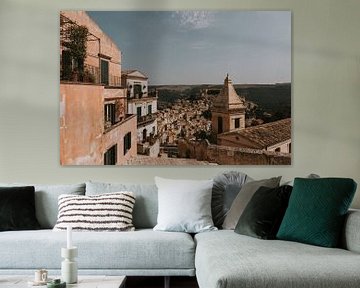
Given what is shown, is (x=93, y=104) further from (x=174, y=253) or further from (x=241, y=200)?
(x=174, y=253)

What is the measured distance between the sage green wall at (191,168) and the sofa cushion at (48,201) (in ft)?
1.10

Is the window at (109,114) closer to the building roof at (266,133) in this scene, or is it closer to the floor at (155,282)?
the building roof at (266,133)

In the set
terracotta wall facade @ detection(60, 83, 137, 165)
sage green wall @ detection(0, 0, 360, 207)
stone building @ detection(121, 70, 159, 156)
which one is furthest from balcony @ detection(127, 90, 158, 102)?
sage green wall @ detection(0, 0, 360, 207)

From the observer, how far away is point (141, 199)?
5168 mm

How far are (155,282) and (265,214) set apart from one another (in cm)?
117

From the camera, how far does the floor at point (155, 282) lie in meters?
5.03

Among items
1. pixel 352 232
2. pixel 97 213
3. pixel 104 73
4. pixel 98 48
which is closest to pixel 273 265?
pixel 352 232

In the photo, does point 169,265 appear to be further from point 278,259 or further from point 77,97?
point 77,97

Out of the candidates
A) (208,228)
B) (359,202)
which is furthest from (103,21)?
(359,202)

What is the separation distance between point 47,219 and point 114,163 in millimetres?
771

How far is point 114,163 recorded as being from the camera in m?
5.56

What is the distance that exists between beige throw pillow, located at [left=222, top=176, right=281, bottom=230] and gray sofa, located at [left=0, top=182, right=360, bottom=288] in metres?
0.21

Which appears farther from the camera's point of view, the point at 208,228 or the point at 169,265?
the point at 208,228

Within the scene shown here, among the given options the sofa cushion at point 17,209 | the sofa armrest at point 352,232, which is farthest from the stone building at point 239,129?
the sofa cushion at point 17,209
